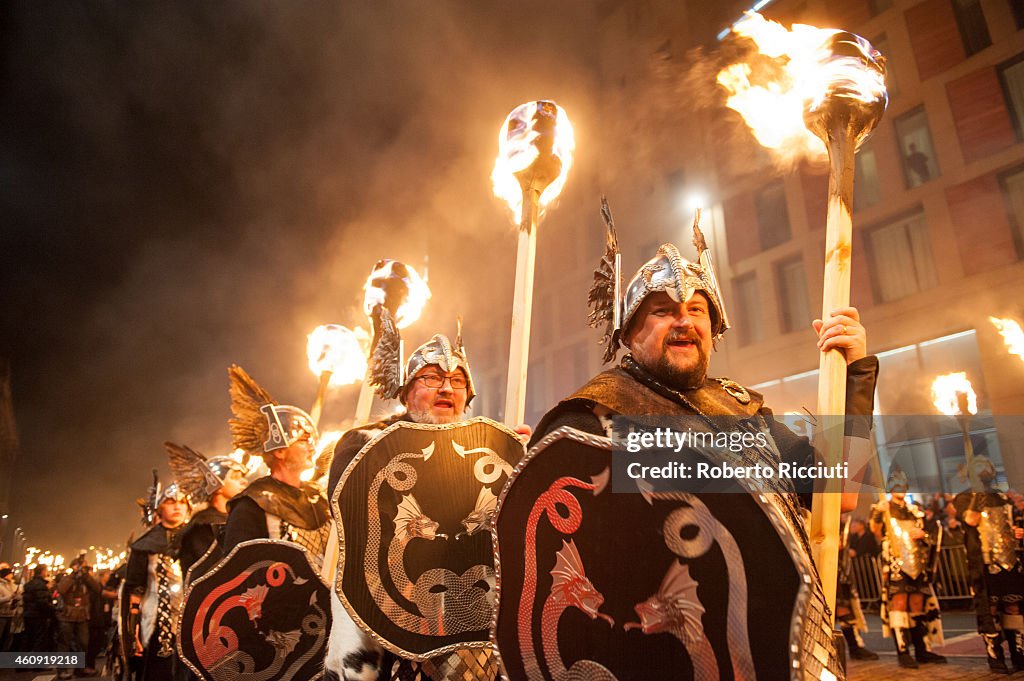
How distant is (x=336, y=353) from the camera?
20.8 ft

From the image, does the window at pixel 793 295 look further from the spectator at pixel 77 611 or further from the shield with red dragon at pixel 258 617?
the spectator at pixel 77 611

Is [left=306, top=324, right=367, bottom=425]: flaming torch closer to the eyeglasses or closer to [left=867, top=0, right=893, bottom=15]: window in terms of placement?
the eyeglasses

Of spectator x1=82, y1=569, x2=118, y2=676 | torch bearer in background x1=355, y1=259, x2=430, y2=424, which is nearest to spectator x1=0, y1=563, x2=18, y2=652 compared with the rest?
spectator x1=82, y1=569, x2=118, y2=676

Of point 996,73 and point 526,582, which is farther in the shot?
point 996,73

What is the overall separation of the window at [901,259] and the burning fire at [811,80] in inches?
404

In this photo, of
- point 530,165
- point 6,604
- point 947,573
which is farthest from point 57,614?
point 947,573

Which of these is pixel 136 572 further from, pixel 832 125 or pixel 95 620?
pixel 95 620

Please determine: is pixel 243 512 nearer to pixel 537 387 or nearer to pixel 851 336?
pixel 851 336

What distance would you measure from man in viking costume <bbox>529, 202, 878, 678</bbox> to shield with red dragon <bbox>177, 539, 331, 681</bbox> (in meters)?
2.09

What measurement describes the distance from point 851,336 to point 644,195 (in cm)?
1303

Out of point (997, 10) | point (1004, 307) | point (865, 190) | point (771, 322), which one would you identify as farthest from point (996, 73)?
point (771, 322)

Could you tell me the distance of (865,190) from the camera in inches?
518

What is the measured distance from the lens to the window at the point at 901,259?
1182cm

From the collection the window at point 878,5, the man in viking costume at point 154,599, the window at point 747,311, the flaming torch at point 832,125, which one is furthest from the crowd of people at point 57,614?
the window at point 878,5
